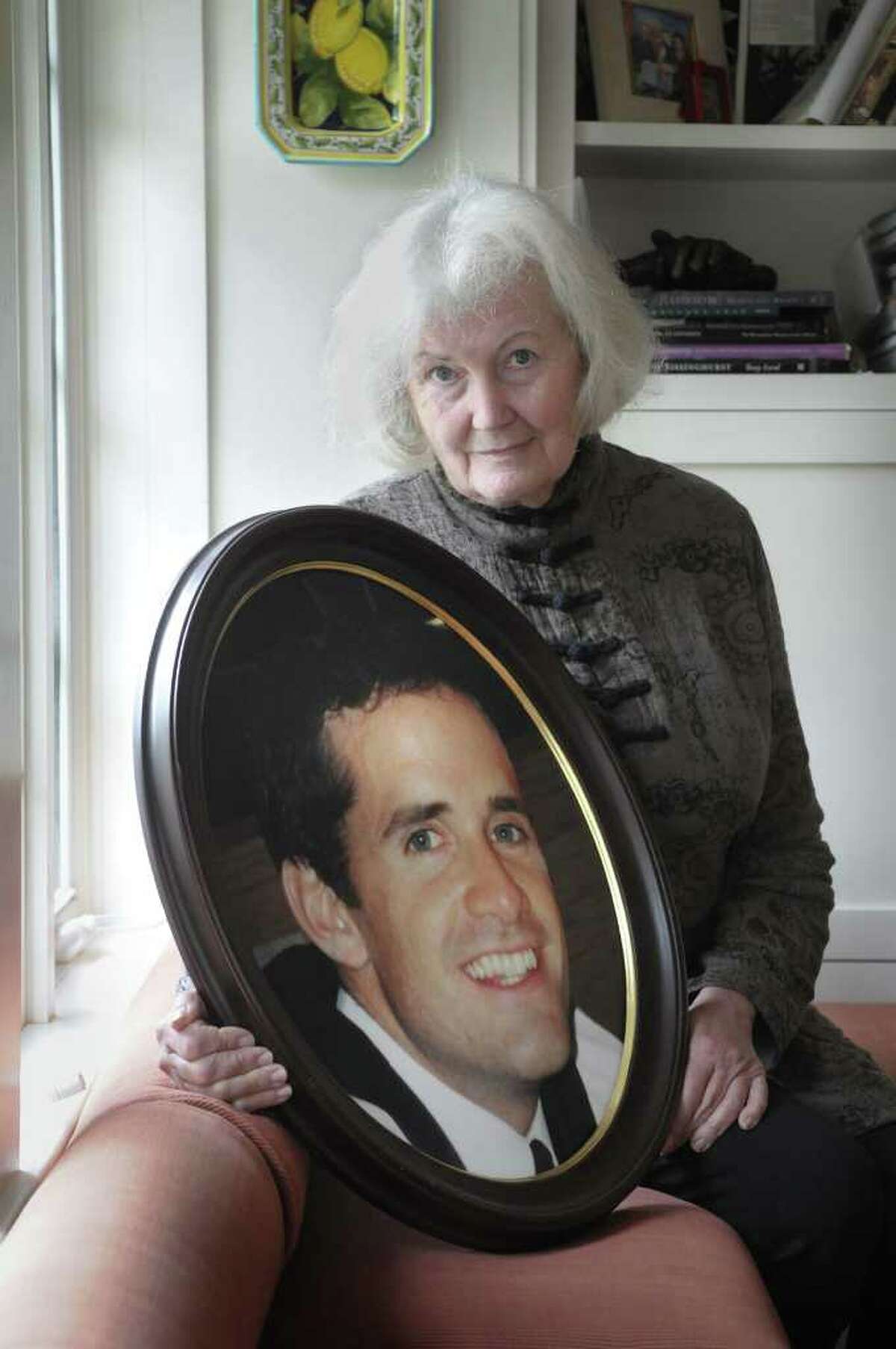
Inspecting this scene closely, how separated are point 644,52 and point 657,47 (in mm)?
33

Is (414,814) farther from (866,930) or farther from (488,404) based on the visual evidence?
(866,930)

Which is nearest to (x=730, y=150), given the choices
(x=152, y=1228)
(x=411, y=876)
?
(x=411, y=876)

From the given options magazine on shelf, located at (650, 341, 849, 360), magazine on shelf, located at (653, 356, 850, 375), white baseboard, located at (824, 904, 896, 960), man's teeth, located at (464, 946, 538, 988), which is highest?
magazine on shelf, located at (650, 341, 849, 360)

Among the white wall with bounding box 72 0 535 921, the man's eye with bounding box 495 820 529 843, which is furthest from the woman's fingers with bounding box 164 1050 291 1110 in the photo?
the white wall with bounding box 72 0 535 921

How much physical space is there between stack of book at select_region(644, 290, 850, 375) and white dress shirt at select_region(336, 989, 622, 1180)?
5.36 ft

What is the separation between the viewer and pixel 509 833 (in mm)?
1220

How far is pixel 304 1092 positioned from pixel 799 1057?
2.27 feet

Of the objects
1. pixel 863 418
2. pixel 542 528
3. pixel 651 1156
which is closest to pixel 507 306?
pixel 542 528

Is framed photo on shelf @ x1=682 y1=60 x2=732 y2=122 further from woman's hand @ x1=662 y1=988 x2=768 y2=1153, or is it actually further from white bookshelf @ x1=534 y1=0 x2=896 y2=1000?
woman's hand @ x1=662 y1=988 x2=768 y2=1153

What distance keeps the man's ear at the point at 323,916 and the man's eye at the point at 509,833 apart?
174 mm

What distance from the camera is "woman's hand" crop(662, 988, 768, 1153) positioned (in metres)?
1.32

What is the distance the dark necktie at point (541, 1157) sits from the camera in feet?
3.60

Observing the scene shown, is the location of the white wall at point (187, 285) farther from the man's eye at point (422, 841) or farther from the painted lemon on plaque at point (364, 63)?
the man's eye at point (422, 841)

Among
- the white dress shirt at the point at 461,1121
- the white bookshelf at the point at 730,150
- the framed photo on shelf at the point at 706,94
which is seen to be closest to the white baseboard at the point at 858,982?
the white bookshelf at the point at 730,150
